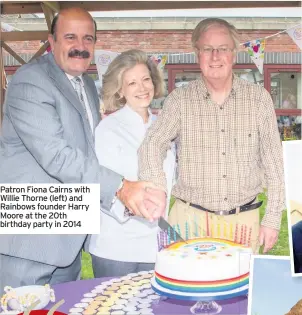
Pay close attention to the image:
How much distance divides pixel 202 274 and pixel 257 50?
0.68m

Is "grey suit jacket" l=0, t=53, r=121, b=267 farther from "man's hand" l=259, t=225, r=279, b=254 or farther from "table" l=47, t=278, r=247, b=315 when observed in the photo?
"man's hand" l=259, t=225, r=279, b=254

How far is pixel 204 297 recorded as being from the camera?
3.71ft

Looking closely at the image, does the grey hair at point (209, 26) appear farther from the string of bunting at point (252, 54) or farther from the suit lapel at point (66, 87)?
the suit lapel at point (66, 87)

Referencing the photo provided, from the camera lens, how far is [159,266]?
1.18 meters

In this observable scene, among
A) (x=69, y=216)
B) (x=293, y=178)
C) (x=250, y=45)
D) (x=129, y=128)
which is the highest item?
(x=250, y=45)

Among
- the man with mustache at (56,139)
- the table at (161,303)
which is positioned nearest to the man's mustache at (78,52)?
the man with mustache at (56,139)

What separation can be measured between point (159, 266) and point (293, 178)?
479 mm

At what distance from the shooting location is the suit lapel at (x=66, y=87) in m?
1.39

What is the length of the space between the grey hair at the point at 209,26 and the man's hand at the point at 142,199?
45 centimetres

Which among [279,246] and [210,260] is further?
[279,246]

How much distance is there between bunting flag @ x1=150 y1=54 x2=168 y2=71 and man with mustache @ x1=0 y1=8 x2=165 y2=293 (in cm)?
19

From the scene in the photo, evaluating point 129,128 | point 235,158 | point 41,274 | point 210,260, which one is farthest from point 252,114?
point 41,274

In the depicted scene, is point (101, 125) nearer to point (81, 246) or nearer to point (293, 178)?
point (81, 246)

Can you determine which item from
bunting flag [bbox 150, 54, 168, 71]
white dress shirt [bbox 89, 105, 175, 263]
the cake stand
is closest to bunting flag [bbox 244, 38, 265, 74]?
bunting flag [bbox 150, 54, 168, 71]
